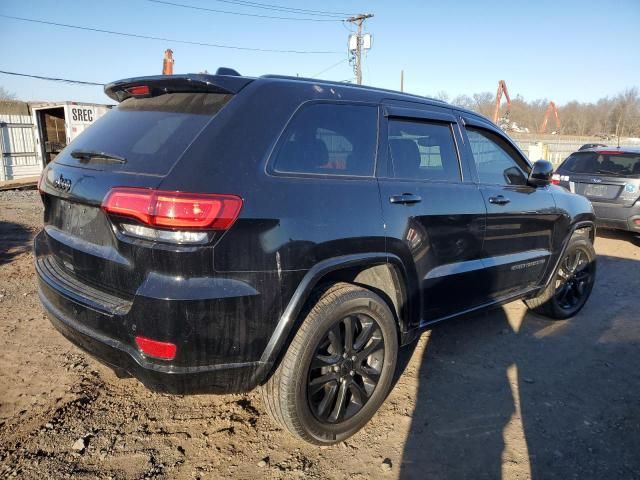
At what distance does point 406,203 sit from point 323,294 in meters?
0.76

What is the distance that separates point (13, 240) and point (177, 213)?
5746 mm

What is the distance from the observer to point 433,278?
9.82ft

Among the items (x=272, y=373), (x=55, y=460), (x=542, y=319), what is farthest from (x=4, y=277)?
(x=542, y=319)

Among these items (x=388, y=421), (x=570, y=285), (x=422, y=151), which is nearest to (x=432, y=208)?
(x=422, y=151)

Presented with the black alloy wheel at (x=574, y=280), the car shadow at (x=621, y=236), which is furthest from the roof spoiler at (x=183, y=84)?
the car shadow at (x=621, y=236)

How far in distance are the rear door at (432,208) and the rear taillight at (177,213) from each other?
1010 mm

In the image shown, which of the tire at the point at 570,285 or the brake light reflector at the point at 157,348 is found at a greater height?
the brake light reflector at the point at 157,348

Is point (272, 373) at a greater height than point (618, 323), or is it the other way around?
point (272, 373)

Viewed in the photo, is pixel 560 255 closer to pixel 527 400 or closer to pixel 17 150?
pixel 527 400

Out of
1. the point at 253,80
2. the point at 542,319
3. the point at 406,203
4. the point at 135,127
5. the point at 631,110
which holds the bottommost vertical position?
the point at 542,319

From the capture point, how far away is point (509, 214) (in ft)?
11.8

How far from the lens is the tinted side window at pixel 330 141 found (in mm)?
2348

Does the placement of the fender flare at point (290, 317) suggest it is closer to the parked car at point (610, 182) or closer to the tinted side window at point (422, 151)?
the tinted side window at point (422, 151)

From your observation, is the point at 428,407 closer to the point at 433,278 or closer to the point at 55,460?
the point at 433,278
